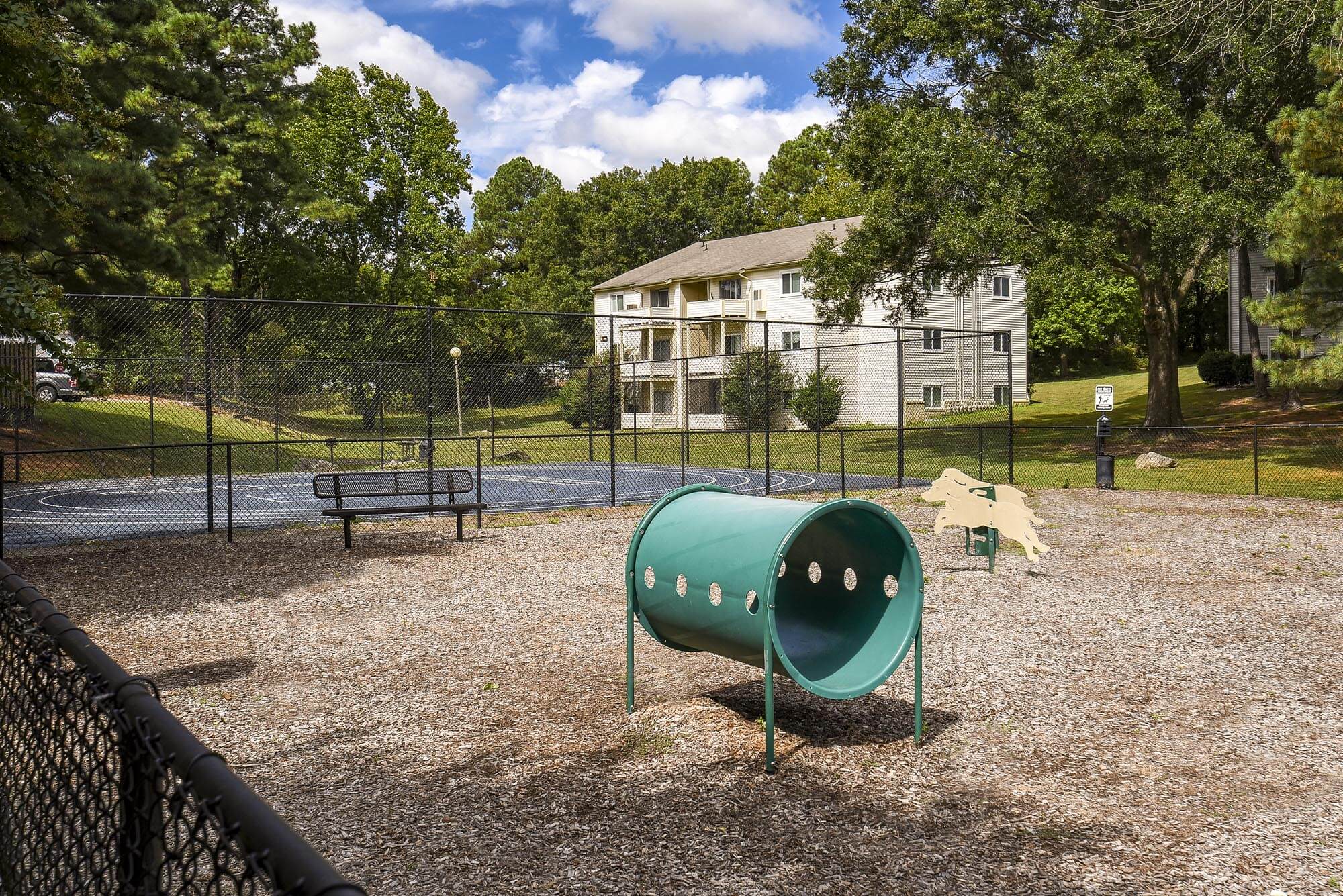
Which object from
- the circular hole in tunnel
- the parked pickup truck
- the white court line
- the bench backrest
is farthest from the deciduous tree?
the parked pickup truck

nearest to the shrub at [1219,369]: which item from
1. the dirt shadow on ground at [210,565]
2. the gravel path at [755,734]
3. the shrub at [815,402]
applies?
the shrub at [815,402]

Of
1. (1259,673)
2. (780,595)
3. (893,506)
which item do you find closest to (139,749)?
(780,595)

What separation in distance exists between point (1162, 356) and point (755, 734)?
27.0m

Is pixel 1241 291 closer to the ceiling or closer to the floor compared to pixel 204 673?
closer to the ceiling

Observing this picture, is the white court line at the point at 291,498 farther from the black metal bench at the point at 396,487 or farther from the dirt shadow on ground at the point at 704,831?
the dirt shadow on ground at the point at 704,831

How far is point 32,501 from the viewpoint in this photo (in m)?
19.3

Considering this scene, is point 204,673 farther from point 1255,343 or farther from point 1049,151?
point 1255,343

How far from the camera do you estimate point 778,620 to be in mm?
6340

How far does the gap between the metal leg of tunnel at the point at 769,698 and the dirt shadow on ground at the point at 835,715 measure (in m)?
0.54

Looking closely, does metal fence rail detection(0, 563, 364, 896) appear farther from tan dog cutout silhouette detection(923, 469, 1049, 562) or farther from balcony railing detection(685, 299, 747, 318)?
balcony railing detection(685, 299, 747, 318)

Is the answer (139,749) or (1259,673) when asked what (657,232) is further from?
(139,749)

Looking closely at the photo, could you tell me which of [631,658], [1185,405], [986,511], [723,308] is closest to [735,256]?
[723,308]

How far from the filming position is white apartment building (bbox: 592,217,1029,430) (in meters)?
36.8

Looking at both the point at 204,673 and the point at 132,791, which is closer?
the point at 132,791
